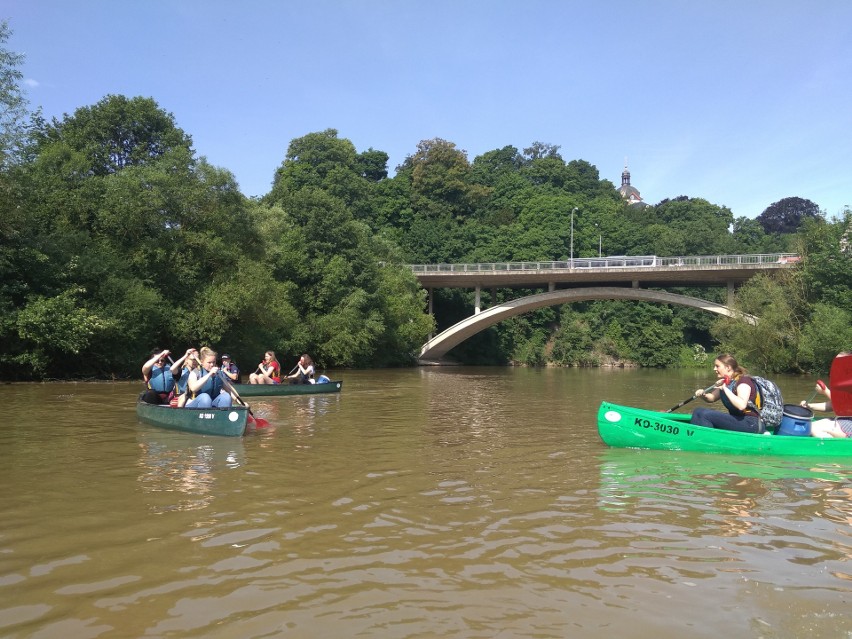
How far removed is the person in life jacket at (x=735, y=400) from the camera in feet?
28.5

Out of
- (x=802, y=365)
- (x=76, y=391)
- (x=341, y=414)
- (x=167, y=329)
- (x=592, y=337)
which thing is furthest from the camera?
(x=592, y=337)

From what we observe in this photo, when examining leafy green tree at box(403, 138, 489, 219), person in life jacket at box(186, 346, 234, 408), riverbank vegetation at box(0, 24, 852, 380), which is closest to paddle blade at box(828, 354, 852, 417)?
person in life jacket at box(186, 346, 234, 408)

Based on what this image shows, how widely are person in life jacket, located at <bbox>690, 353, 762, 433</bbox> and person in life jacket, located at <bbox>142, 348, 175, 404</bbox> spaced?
27.6 feet

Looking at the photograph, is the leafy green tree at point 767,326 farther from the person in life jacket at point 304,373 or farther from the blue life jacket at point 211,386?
the blue life jacket at point 211,386

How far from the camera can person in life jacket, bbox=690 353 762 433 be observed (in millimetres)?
8688

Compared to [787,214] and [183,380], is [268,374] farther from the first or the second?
[787,214]

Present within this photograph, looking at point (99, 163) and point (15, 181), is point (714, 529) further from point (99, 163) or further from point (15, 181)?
point (99, 163)

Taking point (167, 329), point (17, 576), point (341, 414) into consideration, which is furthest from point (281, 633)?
point (167, 329)

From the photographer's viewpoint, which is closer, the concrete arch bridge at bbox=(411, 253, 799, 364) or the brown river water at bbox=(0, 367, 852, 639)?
the brown river water at bbox=(0, 367, 852, 639)

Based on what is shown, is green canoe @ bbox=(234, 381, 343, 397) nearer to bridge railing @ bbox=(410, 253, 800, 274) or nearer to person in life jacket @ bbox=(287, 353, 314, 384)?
person in life jacket @ bbox=(287, 353, 314, 384)

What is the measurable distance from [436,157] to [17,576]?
67981 mm

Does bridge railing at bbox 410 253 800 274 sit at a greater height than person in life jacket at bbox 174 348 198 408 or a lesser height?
greater

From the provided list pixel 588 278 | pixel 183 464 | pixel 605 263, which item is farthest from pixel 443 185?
pixel 183 464

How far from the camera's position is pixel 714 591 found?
13.5 ft
